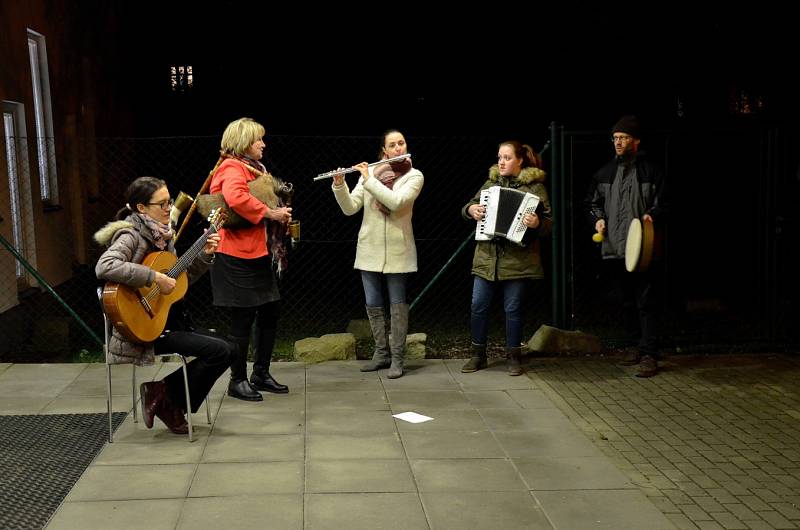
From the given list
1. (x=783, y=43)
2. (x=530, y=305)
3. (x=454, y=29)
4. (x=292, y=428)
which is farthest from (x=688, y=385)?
(x=454, y=29)

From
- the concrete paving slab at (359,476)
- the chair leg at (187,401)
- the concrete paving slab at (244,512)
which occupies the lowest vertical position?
the concrete paving slab at (359,476)

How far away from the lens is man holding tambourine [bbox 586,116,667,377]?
7102 millimetres

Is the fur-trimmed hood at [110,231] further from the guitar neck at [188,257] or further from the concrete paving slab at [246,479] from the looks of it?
the concrete paving slab at [246,479]

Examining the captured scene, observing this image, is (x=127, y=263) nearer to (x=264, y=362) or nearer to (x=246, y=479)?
(x=246, y=479)

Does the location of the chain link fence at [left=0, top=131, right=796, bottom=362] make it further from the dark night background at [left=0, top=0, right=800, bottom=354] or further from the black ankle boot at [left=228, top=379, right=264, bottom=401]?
the black ankle boot at [left=228, top=379, right=264, bottom=401]

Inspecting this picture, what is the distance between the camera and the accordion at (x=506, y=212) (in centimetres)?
698

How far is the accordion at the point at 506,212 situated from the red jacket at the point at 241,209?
1.83m

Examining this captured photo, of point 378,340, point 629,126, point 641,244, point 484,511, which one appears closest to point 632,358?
point 641,244

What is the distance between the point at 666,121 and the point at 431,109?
689cm

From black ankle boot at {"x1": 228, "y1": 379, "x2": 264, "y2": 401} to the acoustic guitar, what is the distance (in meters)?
1.26

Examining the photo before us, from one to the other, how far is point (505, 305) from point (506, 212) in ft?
2.60

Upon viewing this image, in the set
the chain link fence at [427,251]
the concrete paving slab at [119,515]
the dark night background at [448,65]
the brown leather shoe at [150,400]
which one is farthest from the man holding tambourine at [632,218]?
the dark night background at [448,65]

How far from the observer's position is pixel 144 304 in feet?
16.8

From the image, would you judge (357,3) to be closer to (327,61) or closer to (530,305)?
(327,61)
